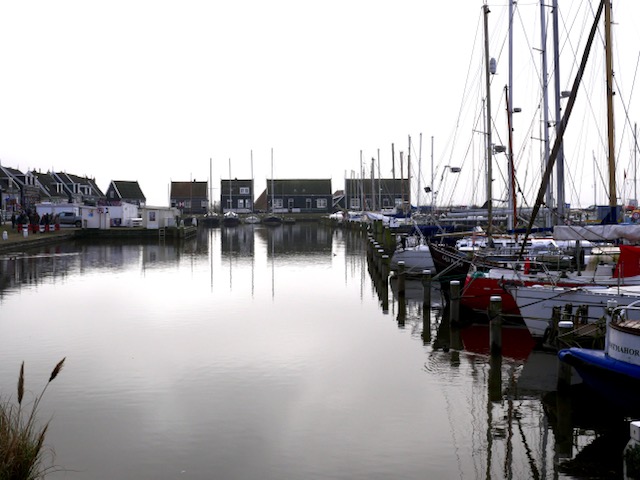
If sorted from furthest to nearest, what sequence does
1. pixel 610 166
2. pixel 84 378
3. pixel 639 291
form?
1. pixel 610 166
2. pixel 639 291
3. pixel 84 378

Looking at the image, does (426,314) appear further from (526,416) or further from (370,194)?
(370,194)

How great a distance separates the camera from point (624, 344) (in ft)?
39.2

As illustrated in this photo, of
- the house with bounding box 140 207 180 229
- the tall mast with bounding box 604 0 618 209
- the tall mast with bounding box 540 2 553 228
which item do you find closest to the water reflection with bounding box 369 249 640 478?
the tall mast with bounding box 604 0 618 209

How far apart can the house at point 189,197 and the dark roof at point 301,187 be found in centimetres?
1266

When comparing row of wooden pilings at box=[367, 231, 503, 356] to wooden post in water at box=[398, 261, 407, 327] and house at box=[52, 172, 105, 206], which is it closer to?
wooden post in water at box=[398, 261, 407, 327]

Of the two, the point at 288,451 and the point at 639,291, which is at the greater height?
the point at 639,291

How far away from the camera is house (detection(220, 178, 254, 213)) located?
129750mm

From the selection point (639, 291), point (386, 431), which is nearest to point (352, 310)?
point (639, 291)

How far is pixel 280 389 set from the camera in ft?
49.9

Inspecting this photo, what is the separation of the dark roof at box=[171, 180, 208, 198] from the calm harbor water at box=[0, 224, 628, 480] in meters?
102

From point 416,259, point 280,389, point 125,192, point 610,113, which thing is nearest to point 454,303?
point 280,389

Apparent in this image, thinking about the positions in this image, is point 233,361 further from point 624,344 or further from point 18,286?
point 18,286

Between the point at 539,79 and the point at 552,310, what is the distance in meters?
17.7

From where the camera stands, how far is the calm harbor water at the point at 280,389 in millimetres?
11289
